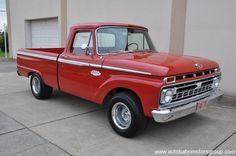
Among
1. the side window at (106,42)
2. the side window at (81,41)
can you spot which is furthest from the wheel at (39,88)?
the side window at (106,42)

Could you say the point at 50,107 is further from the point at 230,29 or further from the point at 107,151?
the point at 230,29

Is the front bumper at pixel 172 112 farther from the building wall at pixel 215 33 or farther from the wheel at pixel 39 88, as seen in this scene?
the wheel at pixel 39 88

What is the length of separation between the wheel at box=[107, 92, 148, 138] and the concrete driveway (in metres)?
0.17

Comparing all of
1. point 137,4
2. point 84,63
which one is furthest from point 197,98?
point 137,4

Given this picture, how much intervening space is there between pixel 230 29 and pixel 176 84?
3868 mm

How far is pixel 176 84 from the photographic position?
3.83 meters

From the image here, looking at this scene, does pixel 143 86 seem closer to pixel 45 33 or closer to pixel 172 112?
pixel 172 112

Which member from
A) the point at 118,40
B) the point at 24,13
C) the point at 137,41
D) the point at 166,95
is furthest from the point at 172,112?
the point at 24,13

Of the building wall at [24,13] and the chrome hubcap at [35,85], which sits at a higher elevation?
the building wall at [24,13]

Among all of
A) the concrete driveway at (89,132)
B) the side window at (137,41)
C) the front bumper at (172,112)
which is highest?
the side window at (137,41)

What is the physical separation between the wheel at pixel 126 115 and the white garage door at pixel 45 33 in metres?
10.2

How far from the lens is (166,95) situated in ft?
12.3

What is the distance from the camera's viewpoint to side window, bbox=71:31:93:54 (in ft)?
16.3

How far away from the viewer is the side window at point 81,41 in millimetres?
4969
